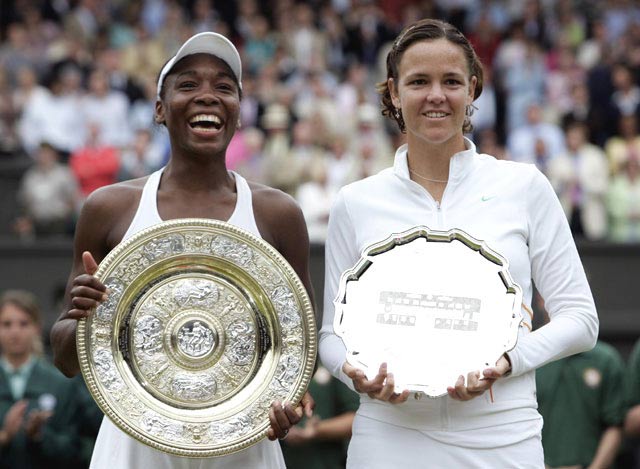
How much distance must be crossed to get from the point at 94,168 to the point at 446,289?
8416 mm

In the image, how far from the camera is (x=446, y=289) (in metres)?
4.12

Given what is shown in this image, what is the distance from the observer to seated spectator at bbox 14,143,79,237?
39.2 ft

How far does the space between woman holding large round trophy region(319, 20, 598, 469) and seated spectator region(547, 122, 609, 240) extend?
7896 millimetres

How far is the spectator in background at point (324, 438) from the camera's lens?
7445 mm

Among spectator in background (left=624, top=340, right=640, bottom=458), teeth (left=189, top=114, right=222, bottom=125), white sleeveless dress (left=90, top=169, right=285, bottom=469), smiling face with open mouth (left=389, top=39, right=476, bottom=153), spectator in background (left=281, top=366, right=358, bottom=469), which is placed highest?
smiling face with open mouth (left=389, top=39, right=476, bottom=153)

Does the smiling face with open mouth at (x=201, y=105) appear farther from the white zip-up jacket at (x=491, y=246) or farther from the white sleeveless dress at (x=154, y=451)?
the white zip-up jacket at (x=491, y=246)

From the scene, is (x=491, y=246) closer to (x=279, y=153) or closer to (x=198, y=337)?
(x=198, y=337)

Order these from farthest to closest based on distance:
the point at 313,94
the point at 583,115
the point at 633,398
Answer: the point at 313,94 < the point at 583,115 < the point at 633,398

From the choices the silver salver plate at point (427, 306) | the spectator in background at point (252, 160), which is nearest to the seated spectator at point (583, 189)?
the spectator in background at point (252, 160)

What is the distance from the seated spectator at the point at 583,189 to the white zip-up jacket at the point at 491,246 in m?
7.88

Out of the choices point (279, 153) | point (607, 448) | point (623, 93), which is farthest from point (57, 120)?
point (607, 448)

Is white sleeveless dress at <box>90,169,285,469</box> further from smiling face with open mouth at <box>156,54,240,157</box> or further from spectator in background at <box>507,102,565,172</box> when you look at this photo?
spectator in background at <box>507,102,565,172</box>

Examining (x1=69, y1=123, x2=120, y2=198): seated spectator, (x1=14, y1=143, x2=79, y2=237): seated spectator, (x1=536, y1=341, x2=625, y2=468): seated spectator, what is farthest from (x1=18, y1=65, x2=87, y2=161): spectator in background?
(x1=536, y1=341, x2=625, y2=468): seated spectator

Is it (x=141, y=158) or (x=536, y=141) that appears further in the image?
(x=536, y=141)
